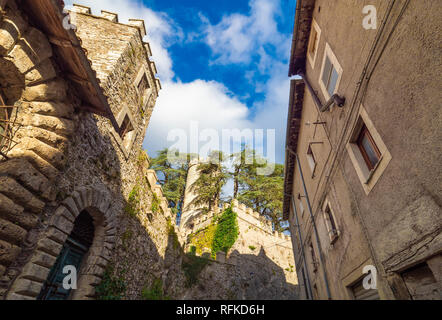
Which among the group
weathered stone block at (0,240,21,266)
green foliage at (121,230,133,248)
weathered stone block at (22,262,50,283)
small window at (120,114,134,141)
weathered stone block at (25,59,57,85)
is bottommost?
weathered stone block at (22,262,50,283)

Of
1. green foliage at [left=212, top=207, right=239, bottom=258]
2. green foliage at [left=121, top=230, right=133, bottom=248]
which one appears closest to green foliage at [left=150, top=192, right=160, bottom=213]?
green foliage at [left=121, top=230, right=133, bottom=248]

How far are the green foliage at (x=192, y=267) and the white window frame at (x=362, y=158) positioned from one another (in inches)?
429

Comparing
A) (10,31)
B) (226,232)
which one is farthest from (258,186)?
(10,31)

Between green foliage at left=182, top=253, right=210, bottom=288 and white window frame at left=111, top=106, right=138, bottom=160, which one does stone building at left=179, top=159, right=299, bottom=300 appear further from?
white window frame at left=111, top=106, right=138, bottom=160

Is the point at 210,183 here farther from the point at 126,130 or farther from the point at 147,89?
the point at 126,130

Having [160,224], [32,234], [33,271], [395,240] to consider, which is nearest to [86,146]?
[32,234]

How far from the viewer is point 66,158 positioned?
4621mm

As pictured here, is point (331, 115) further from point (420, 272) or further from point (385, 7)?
point (420, 272)

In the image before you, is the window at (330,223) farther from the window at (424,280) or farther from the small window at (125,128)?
the small window at (125,128)

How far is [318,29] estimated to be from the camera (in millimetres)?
6375

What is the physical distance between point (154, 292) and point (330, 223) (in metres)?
6.89

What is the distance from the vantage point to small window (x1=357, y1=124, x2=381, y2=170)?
4.11m

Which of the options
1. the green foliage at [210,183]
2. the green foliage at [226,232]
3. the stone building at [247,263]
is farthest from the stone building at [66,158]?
the green foliage at [210,183]

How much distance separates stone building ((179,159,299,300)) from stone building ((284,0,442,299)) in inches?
341
